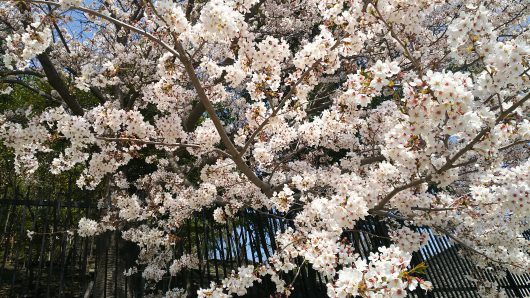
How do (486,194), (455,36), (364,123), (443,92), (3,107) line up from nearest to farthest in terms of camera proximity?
(443,92)
(455,36)
(486,194)
(364,123)
(3,107)

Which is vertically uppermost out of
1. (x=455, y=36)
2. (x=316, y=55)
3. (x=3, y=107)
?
(x=3, y=107)

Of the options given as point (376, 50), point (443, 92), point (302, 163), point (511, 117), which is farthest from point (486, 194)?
point (376, 50)

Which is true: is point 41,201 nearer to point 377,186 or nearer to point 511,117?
point 377,186

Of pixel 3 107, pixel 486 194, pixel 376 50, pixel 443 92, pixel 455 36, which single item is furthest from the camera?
pixel 3 107

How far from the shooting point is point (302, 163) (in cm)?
658

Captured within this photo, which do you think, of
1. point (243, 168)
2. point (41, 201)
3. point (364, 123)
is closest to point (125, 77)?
point (41, 201)

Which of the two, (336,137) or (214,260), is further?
(336,137)

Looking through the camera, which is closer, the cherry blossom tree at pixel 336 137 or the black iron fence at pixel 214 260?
the cherry blossom tree at pixel 336 137

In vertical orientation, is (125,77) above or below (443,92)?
above

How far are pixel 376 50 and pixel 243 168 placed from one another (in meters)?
4.88

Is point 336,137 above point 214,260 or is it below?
above

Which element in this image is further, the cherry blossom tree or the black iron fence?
the black iron fence

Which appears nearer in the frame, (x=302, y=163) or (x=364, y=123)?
(x=364, y=123)

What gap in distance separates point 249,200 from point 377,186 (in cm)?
250
